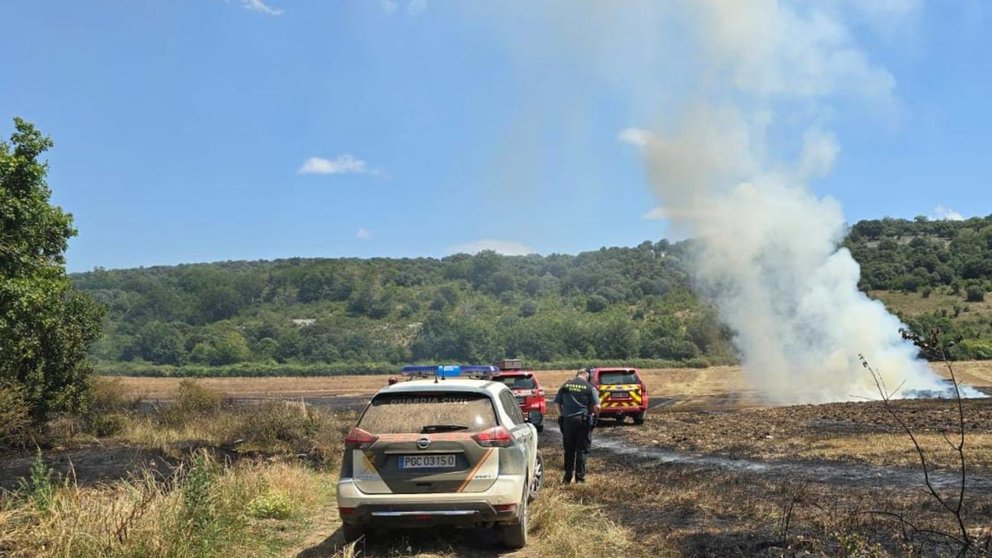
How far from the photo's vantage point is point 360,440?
7.25m

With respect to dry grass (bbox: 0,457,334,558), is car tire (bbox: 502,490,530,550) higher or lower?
lower

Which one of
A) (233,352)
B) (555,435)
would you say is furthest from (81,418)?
(233,352)

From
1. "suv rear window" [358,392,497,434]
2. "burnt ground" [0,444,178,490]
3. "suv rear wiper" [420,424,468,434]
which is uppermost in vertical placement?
"suv rear window" [358,392,497,434]

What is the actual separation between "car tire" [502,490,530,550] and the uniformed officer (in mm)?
4303

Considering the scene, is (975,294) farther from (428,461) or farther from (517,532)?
(428,461)

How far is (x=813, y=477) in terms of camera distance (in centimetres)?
1173

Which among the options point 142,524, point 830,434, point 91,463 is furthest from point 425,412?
point 830,434

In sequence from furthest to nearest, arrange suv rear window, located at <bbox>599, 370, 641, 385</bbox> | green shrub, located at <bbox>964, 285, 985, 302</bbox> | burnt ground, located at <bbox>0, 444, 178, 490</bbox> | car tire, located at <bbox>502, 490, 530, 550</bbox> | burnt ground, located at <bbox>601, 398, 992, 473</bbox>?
1. green shrub, located at <bbox>964, 285, 985, 302</bbox>
2. suv rear window, located at <bbox>599, 370, 641, 385</bbox>
3. burnt ground, located at <bbox>601, 398, 992, 473</bbox>
4. burnt ground, located at <bbox>0, 444, 178, 490</bbox>
5. car tire, located at <bbox>502, 490, 530, 550</bbox>

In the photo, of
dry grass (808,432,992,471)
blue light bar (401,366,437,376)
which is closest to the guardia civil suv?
blue light bar (401,366,437,376)

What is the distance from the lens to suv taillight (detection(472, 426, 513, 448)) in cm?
717

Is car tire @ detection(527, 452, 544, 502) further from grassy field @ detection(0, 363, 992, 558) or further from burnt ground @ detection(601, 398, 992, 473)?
burnt ground @ detection(601, 398, 992, 473)

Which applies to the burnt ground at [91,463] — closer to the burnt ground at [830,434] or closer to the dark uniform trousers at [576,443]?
the dark uniform trousers at [576,443]

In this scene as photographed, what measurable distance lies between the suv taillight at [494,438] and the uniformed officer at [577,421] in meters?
4.70

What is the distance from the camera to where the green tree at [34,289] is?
12.4 metres
